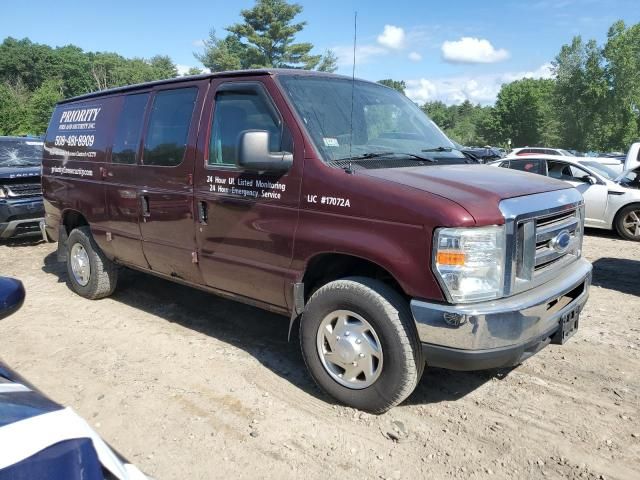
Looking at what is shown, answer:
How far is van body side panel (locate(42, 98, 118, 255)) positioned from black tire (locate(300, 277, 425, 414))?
2.91m

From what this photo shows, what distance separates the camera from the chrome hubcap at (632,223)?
30.6ft

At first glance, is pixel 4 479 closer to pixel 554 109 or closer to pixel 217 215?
pixel 217 215

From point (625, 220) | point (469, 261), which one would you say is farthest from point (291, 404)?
point (625, 220)

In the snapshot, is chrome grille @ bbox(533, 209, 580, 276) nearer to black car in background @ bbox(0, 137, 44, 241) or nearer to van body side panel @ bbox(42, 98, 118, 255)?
van body side panel @ bbox(42, 98, 118, 255)

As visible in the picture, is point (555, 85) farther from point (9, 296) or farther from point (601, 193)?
point (9, 296)

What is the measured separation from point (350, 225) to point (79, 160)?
12.0ft

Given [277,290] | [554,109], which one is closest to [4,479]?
[277,290]

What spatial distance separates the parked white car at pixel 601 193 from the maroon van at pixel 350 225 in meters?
6.16

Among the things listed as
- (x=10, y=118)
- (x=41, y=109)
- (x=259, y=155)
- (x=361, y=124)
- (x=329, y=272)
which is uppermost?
(x=41, y=109)

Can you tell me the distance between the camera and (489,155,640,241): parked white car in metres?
9.39

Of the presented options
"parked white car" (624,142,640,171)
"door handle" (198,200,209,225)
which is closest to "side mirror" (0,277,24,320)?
"door handle" (198,200,209,225)

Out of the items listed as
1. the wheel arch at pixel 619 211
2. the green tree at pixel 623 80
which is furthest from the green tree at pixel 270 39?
the wheel arch at pixel 619 211

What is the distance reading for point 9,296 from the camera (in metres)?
2.11

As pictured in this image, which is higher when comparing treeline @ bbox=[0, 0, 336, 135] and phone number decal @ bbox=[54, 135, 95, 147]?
treeline @ bbox=[0, 0, 336, 135]
